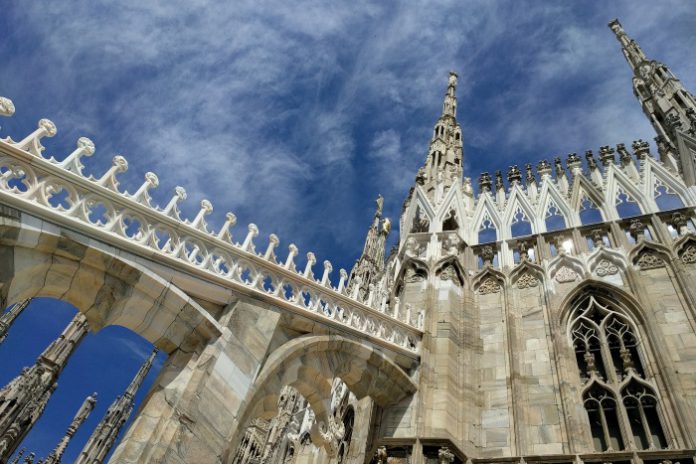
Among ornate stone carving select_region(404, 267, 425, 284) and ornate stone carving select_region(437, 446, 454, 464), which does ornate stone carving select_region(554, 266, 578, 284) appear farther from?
ornate stone carving select_region(437, 446, 454, 464)

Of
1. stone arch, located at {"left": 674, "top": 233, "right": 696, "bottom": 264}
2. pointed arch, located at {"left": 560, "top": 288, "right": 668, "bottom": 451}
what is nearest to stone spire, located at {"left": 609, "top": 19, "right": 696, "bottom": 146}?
stone arch, located at {"left": 674, "top": 233, "right": 696, "bottom": 264}

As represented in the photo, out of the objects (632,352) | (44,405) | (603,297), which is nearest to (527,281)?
(603,297)

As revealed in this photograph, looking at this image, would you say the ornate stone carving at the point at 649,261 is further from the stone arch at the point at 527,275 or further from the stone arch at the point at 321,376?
the stone arch at the point at 321,376

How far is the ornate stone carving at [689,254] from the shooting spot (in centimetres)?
991

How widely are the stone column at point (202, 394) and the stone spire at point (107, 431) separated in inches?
1069

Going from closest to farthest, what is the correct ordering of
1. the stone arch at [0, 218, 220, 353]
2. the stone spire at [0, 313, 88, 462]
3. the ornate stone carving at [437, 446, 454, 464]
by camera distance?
the stone arch at [0, 218, 220, 353], the ornate stone carving at [437, 446, 454, 464], the stone spire at [0, 313, 88, 462]

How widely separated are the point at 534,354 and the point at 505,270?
2248 mm

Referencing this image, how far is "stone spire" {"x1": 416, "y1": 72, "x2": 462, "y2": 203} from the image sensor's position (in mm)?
13789

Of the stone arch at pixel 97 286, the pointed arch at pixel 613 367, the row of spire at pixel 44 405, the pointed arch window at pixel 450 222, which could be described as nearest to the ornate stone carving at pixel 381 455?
the stone arch at pixel 97 286

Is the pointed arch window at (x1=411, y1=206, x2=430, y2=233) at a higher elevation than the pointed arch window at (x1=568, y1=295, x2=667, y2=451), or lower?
higher

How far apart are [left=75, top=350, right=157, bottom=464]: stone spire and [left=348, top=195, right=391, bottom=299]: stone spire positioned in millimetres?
16314

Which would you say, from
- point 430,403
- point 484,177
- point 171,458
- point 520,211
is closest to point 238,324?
point 171,458

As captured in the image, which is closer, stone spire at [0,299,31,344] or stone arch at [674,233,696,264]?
stone arch at [674,233,696,264]

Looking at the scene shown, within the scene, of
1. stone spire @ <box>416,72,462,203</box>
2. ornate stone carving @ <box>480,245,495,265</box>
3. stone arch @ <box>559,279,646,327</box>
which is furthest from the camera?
stone spire @ <box>416,72,462,203</box>
